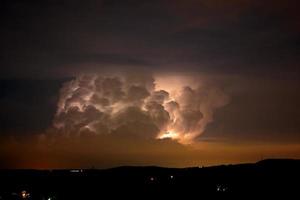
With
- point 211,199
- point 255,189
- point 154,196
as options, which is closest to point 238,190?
point 255,189

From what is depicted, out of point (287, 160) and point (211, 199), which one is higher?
point (287, 160)

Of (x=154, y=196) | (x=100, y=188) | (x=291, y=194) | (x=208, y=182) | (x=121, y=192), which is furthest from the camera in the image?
(x=208, y=182)

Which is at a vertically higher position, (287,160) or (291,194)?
(287,160)

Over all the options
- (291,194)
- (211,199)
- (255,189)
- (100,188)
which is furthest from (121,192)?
(291,194)

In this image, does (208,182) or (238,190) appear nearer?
(238,190)

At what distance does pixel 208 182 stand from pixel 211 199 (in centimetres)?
2702

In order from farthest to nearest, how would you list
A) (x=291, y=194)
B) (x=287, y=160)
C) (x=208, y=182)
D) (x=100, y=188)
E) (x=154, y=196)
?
(x=287, y=160) < (x=208, y=182) < (x=100, y=188) < (x=154, y=196) < (x=291, y=194)

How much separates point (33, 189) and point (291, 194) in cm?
6394

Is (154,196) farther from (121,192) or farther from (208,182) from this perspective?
(208,182)

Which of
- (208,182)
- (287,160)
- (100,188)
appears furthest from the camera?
(287,160)

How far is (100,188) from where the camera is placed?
100375 mm

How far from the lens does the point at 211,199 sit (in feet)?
265

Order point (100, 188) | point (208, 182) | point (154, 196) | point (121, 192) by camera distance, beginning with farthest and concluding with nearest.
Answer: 1. point (208, 182)
2. point (100, 188)
3. point (121, 192)
4. point (154, 196)

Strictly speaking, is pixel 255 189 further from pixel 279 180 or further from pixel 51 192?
pixel 51 192
